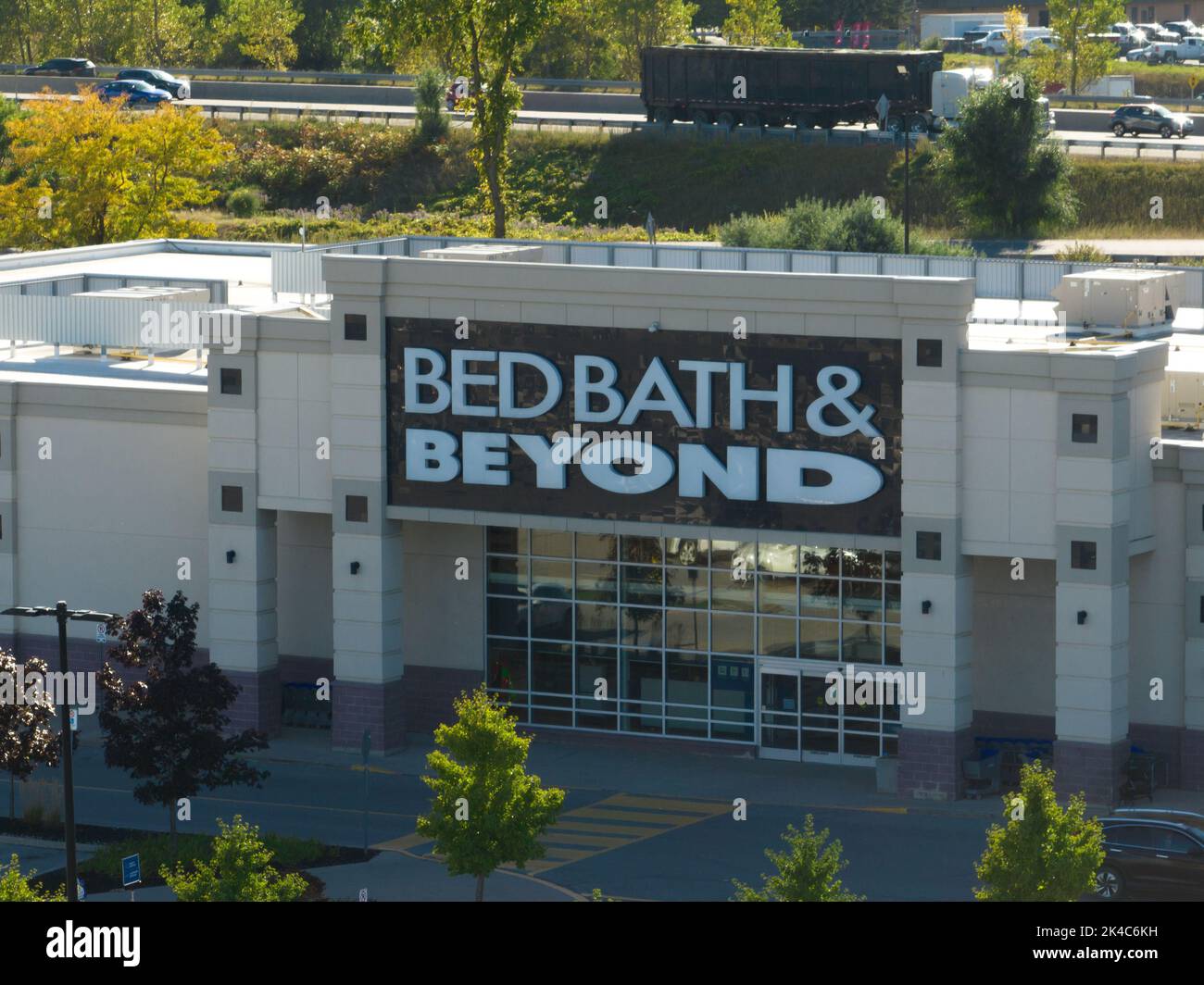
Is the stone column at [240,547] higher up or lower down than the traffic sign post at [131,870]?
higher up

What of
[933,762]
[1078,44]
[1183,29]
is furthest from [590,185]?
[933,762]

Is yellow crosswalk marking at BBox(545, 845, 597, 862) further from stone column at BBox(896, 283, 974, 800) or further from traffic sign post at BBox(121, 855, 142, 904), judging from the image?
traffic sign post at BBox(121, 855, 142, 904)

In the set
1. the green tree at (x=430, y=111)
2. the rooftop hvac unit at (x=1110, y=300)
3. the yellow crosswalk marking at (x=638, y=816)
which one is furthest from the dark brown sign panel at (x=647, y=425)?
the green tree at (x=430, y=111)

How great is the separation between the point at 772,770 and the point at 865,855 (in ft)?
20.1

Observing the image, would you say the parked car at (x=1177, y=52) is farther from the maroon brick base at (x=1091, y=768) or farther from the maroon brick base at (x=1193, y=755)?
the maroon brick base at (x=1091, y=768)

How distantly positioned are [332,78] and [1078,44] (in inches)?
1635

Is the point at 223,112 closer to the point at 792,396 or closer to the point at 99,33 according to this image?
the point at 99,33

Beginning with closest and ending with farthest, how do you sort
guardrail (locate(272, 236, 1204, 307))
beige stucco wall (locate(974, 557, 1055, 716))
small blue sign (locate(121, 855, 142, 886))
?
small blue sign (locate(121, 855, 142, 886)), beige stucco wall (locate(974, 557, 1055, 716)), guardrail (locate(272, 236, 1204, 307))

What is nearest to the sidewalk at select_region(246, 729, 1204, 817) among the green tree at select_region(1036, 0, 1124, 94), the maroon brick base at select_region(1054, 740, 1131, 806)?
the maroon brick base at select_region(1054, 740, 1131, 806)

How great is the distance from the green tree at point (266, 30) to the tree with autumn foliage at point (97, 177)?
1945 inches

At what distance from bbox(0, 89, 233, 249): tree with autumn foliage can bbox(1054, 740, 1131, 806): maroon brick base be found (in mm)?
54258

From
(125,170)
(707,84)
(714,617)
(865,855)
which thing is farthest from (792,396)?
(707,84)

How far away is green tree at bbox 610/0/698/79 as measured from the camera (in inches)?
5054

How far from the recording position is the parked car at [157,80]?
4889 inches
